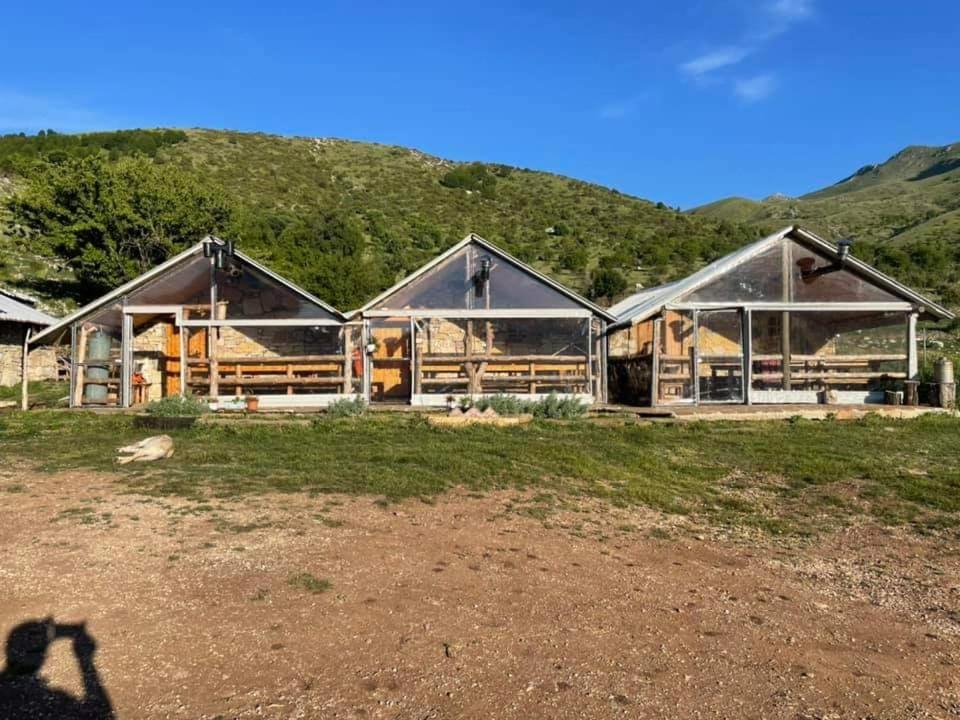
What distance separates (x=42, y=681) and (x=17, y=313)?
25015 millimetres

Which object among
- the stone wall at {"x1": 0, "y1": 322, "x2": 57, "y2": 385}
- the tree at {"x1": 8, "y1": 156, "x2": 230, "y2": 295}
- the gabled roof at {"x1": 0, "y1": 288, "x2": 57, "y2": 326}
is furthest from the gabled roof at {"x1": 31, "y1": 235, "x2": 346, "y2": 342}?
the tree at {"x1": 8, "y1": 156, "x2": 230, "y2": 295}

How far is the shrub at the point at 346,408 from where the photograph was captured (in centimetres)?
1539

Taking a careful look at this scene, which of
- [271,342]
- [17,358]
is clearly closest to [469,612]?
[271,342]

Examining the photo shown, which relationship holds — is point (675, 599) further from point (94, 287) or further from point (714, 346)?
point (94, 287)

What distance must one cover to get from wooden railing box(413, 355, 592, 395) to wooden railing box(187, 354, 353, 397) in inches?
79.2

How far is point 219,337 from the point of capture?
1841 centimetres

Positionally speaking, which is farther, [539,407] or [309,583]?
[539,407]

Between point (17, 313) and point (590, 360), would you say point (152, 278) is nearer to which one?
point (17, 313)

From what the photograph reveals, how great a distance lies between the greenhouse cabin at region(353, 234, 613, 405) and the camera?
18062 mm

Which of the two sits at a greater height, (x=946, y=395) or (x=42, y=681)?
(x=946, y=395)

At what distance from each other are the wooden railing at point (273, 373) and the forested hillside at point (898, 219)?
89.5 ft

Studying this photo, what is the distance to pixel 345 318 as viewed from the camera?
17.9 meters

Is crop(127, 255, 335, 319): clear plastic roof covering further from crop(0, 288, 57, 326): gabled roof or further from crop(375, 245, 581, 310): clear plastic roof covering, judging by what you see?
crop(0, 288, 57, 326): gabled roof

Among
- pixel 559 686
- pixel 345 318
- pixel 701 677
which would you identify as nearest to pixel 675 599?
pixel 701 677
